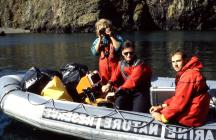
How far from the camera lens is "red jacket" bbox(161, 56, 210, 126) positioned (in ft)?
23.8

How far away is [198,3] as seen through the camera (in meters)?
69.3

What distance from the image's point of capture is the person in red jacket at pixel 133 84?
332 inches

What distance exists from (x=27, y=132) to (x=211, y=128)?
4.58 meters

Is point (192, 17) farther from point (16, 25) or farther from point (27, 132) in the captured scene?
point (27, 132)

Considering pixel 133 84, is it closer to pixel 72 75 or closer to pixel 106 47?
pixel 106 47

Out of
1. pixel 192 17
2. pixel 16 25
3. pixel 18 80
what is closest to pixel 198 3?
pixel 192 17

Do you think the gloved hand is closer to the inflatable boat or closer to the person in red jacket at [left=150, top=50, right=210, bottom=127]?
the inflatable boat

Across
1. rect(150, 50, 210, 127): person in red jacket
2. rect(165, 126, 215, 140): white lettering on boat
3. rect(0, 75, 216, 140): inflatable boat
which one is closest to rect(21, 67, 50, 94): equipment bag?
rect(0, 75, 216, 140): inflatable boat

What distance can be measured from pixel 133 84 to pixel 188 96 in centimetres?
143

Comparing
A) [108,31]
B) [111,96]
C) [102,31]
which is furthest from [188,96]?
[102,31]

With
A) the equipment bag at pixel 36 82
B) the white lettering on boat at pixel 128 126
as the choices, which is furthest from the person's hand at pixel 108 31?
the equipment bag at pixel 36 82

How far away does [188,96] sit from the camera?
731 centimetres

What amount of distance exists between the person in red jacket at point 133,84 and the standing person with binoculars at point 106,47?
815 millimetres

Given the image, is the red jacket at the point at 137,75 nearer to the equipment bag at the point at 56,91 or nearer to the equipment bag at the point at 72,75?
the equipment bag at the point at 56,91
